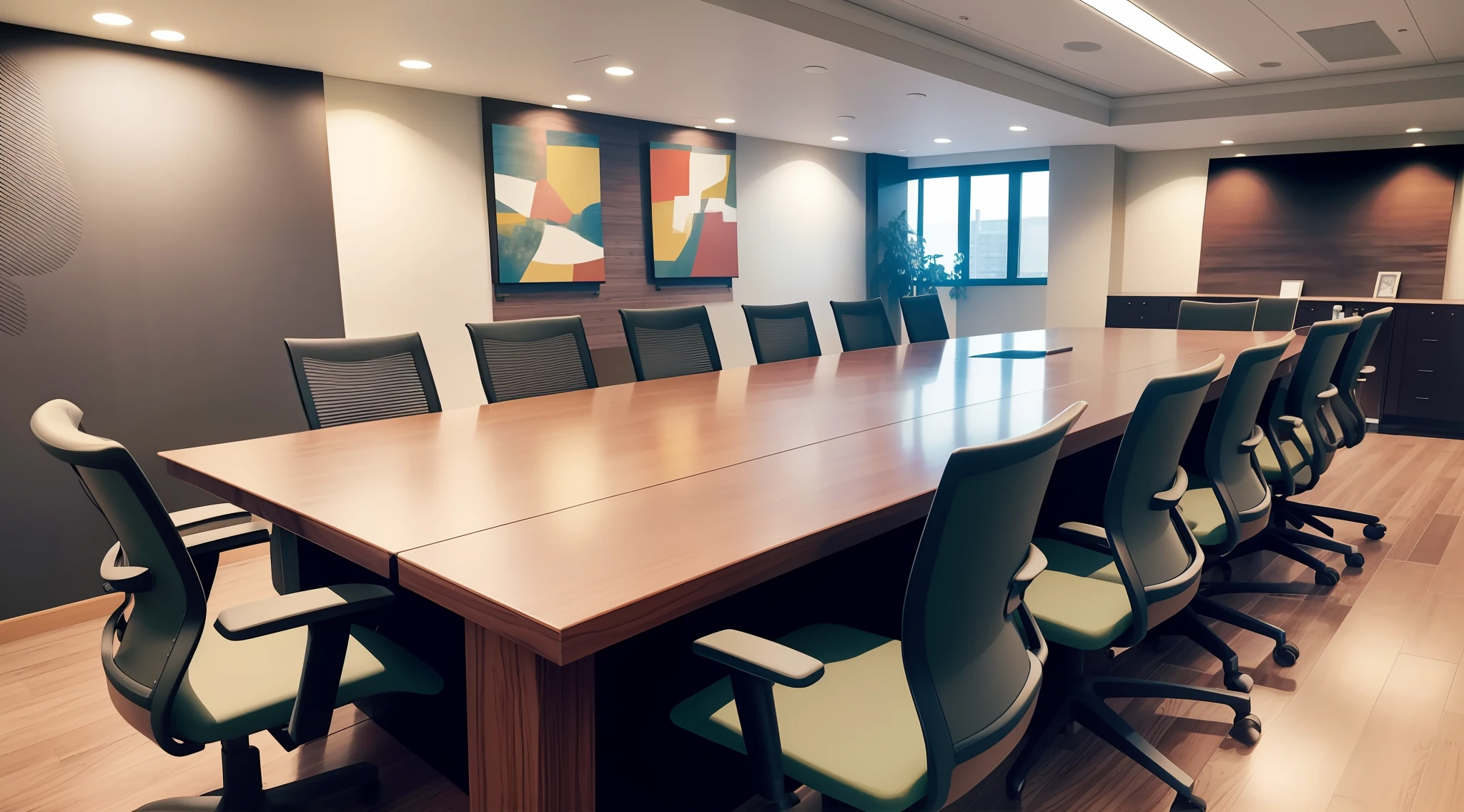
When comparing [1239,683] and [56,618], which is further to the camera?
[56,618]

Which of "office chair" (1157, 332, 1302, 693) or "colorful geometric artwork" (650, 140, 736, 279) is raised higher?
"colorful geometric artwork" (650, 140, 736, 279)

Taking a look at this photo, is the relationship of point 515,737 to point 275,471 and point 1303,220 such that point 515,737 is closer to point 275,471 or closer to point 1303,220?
point 275,471

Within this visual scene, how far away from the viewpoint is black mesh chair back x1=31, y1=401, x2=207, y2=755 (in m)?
1.33

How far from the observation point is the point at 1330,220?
6980 mm

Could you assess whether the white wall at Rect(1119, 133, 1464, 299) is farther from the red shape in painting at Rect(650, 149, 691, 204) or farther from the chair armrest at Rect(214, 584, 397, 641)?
the chair armrest at Rect(214, 584, 397, 641)

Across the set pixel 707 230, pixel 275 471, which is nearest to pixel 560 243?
pixel 707 230

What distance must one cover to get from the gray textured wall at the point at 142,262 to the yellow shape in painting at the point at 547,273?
1182mm

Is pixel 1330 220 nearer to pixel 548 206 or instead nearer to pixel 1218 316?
pixel 1218 316

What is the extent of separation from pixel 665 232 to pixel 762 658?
5.15 metres

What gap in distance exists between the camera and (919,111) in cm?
578

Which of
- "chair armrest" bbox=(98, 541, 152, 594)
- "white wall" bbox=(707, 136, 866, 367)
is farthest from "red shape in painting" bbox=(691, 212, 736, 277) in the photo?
"chair armrest" bbox=(98, 541, 152, 594)

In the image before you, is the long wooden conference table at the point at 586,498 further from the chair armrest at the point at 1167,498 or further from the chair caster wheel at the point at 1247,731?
the chair caster wheel at the point at 1247,731

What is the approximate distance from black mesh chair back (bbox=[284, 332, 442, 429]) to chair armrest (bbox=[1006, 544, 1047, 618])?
2.02 meters

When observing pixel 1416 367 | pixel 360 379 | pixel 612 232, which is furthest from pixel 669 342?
pixel 1416 367
